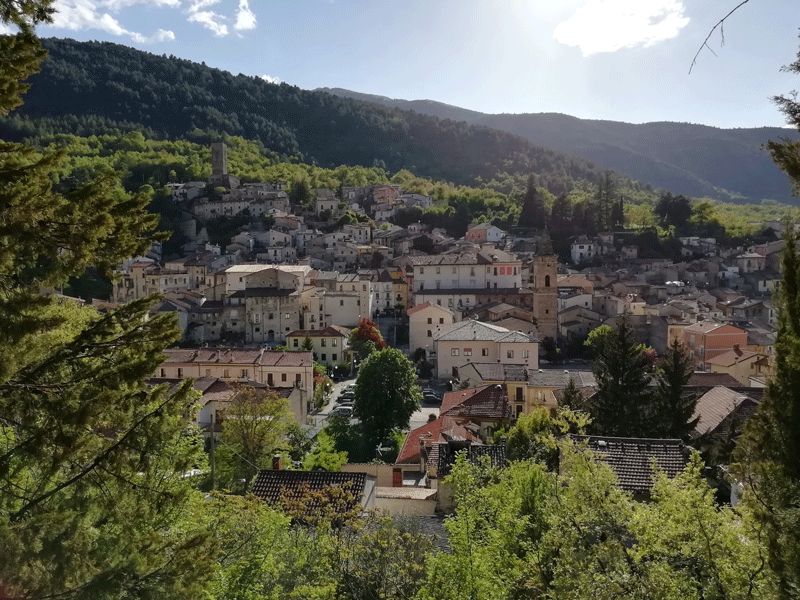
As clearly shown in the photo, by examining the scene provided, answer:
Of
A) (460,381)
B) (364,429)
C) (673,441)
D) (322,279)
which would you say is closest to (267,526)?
(673,441)

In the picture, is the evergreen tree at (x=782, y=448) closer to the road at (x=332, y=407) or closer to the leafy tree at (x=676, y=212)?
the road at (x=332, y=407)

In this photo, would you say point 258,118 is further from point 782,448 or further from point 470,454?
point 782,448

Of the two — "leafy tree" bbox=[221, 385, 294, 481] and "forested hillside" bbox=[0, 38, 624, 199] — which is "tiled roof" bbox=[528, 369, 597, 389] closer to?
"leafy tree" bbox=[221, 385, 294, 481]

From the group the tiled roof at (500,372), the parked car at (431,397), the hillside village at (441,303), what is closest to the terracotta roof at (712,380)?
the hillside village at (441,303)

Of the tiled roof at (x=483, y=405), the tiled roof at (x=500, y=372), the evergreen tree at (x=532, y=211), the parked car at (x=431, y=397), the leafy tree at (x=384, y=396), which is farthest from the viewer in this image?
the evergreen tree at (x=532, y=211)

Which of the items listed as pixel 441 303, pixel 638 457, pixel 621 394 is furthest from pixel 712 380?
pixel 441 303

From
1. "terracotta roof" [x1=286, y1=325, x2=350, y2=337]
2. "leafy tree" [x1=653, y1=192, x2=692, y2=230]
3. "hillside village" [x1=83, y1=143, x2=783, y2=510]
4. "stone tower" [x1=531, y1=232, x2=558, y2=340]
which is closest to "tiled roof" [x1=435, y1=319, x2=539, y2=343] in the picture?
"hillside village" [x1=83, y1=143, x2=783, y2=510]

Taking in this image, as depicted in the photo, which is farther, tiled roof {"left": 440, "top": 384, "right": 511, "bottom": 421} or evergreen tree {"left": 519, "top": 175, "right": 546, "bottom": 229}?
evergreen tree {"left": 519, "top": 175, "right": 546, "bottom": 229}
